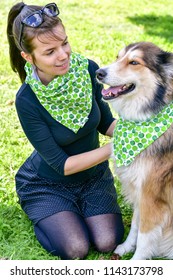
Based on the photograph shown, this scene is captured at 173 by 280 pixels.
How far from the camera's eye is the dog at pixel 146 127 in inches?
109

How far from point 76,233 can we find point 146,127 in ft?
2.82

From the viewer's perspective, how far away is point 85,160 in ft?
9.99

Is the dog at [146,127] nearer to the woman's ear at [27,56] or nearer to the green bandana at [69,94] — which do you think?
the green bandana at [69,94]

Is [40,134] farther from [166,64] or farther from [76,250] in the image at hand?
[166,64]

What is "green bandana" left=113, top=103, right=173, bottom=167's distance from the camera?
2828mm

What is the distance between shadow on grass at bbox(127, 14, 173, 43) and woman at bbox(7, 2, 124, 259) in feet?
13.3

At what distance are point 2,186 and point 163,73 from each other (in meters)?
1.73

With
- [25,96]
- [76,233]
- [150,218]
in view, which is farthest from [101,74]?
[76,233]

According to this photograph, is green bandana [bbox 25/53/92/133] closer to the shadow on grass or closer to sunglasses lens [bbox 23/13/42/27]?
sunglasses lens [bbox 23/13/42/27]

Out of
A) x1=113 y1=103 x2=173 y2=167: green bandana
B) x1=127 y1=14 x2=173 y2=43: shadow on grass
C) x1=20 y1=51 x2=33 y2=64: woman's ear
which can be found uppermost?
x1=20 y1=51 x2=33 y2=64: woman's ear

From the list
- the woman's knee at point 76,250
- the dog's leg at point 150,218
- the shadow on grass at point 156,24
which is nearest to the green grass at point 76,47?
the shadow on grass at point 156,24

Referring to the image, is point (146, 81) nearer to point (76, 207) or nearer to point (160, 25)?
point (76, 207)

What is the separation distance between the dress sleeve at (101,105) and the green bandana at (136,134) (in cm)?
34

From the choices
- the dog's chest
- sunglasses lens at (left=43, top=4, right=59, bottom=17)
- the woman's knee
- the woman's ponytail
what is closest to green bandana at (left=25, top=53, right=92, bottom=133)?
the woman's ponytail
